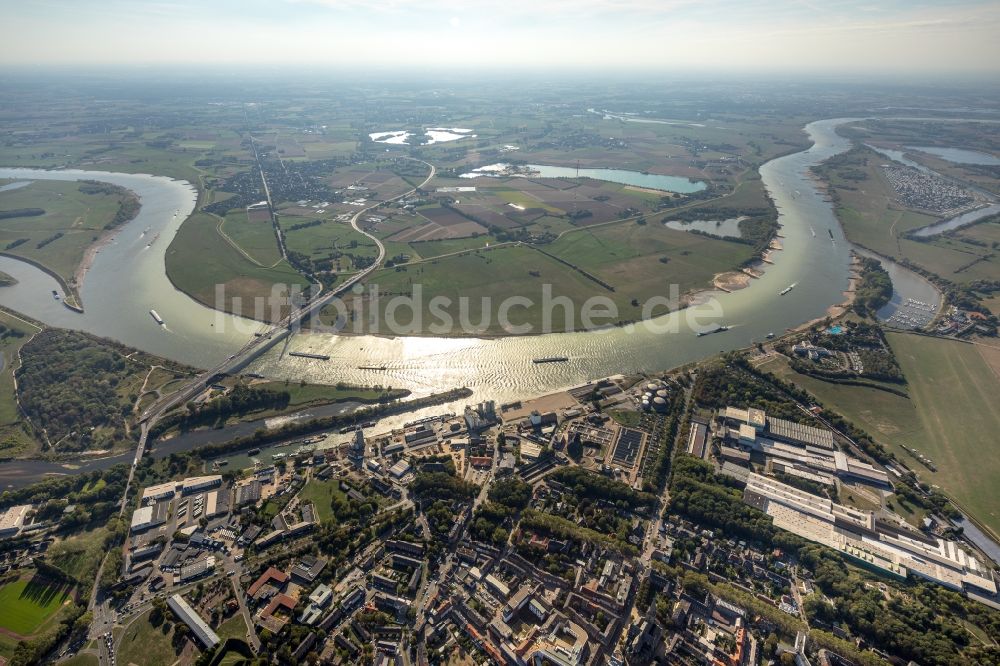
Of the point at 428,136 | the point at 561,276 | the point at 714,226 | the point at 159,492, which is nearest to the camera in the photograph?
the point at 159,492

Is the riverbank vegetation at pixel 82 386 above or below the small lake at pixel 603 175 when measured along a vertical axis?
below

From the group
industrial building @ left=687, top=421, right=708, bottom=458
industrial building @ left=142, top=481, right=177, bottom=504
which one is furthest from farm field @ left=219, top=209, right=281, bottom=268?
industrial building @ left=687, top=421, right=708, bottom=458

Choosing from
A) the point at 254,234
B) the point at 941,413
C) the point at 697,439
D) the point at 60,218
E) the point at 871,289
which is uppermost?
the point at 60,218

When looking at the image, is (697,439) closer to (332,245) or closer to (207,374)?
(207,374)

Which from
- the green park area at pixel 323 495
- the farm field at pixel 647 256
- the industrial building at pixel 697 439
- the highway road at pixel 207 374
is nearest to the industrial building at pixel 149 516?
the highway road at pixel 207 374

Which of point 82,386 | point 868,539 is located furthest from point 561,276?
point 82,386

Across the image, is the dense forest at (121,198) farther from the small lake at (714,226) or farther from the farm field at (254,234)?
the small lake at (714,226)

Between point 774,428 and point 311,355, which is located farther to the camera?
point 311,355
